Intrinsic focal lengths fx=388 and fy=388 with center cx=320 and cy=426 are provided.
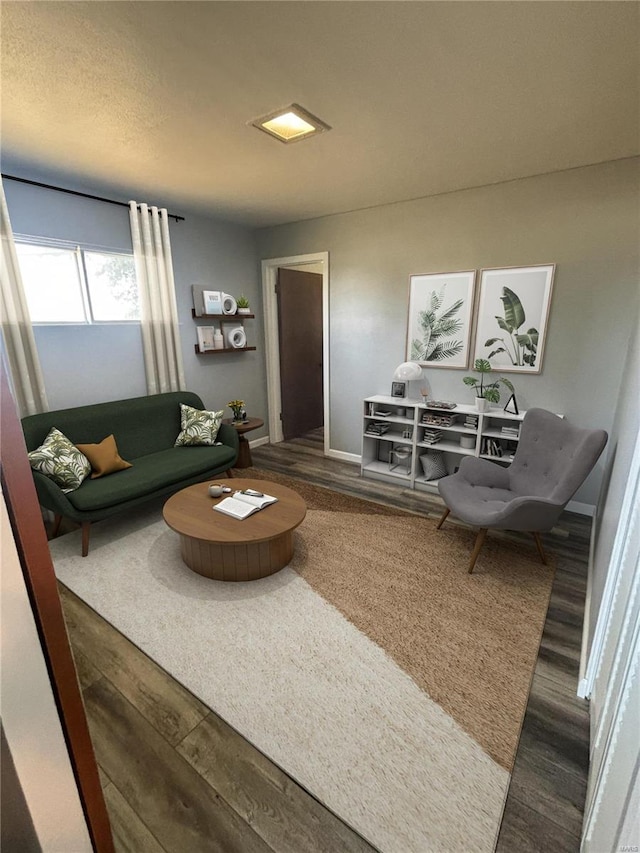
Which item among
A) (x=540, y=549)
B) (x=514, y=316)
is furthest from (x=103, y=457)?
(x=514, y=316)

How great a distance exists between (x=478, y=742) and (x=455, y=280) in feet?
10.6

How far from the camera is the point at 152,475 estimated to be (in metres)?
2.96

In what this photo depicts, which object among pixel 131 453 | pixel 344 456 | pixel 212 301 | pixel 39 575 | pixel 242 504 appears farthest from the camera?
pixel 344 456

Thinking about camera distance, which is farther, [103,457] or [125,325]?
[125,325]

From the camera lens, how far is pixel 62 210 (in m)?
3.03

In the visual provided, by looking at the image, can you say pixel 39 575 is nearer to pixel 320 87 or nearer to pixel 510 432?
pixel 320 87

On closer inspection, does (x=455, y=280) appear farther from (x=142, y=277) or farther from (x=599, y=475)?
(x=142, y=277)

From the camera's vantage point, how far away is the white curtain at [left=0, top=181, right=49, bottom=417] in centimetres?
269

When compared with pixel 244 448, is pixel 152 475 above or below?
above

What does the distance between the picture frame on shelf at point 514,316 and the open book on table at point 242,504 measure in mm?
2266

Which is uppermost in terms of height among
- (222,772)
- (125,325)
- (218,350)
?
(125,325)

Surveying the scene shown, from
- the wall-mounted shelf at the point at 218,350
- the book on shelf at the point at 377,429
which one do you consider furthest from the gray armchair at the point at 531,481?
the wall-mounted shelf at the point at 218,350

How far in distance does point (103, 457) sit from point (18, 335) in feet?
3.42

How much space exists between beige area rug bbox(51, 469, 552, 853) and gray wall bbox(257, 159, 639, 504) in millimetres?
1430
